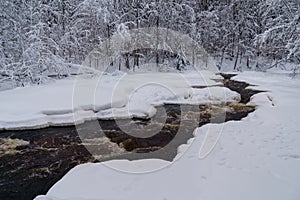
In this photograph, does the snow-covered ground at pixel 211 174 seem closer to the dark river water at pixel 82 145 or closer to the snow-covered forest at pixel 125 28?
the dark river water at pixel 82 145

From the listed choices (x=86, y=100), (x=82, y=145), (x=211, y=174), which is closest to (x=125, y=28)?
(x=86, y=100)

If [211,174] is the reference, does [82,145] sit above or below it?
below

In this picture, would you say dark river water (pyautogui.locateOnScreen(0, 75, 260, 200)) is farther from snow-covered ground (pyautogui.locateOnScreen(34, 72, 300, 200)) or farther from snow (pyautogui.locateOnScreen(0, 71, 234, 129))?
snow-covered ground (pyautogui.locateOnScreen(34, 72, 300, 200))

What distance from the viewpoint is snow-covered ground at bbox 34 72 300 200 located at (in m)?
3.08

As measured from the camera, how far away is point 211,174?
353 cm

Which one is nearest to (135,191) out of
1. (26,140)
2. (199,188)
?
(199,188)

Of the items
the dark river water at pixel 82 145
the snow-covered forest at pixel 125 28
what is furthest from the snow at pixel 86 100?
the snow-covered forest at pixel 125 28

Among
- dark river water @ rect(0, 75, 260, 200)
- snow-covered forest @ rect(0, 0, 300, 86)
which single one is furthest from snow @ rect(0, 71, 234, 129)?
snow-covered forest @ rect(0, 0, 300, 86)

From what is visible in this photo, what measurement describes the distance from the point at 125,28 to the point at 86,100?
7579mm

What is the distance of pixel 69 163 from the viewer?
4586mm

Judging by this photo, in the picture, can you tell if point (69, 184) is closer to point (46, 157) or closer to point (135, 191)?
point (135, 191)

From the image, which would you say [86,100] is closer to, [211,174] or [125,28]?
[211,174]

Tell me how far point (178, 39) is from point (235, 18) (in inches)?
157

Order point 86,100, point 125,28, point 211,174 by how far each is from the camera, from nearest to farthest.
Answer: point 211,174
point 86,100
point 125,28
